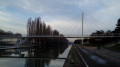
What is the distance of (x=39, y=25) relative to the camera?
306 feet

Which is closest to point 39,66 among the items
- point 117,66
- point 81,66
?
point 81,66

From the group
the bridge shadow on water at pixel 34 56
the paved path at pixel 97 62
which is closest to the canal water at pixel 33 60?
the bridge shadow on water at pixel 34 56

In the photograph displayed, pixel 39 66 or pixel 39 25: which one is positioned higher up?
pixel 39 25

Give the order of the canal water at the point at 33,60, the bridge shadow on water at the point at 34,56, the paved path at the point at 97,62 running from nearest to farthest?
the paved path at the point at 97,62 < the canal water at the point at 33,60 < the bridge shadow on water at the point at 34,56

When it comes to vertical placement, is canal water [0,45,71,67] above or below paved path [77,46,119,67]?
below

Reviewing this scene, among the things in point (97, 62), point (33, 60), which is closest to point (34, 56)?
point (33, 60)

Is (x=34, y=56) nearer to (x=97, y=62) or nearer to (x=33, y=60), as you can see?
(x=33, y=60)

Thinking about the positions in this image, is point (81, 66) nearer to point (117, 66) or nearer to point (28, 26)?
point (117, 66)

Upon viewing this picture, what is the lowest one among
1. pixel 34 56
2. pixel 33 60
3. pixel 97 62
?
pixel 34 56

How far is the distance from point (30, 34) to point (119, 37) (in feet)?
130

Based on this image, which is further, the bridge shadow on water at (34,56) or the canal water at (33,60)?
the bridge shadow on water at (34,56)

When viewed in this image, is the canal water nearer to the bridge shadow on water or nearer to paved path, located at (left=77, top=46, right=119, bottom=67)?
the bridge shadow on water

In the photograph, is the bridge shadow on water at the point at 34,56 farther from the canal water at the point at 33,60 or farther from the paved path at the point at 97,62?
the paved path at the point at 97,62

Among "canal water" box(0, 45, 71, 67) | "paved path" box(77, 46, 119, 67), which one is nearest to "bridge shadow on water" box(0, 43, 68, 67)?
"canal water" box(0, 45, 71, 67)
